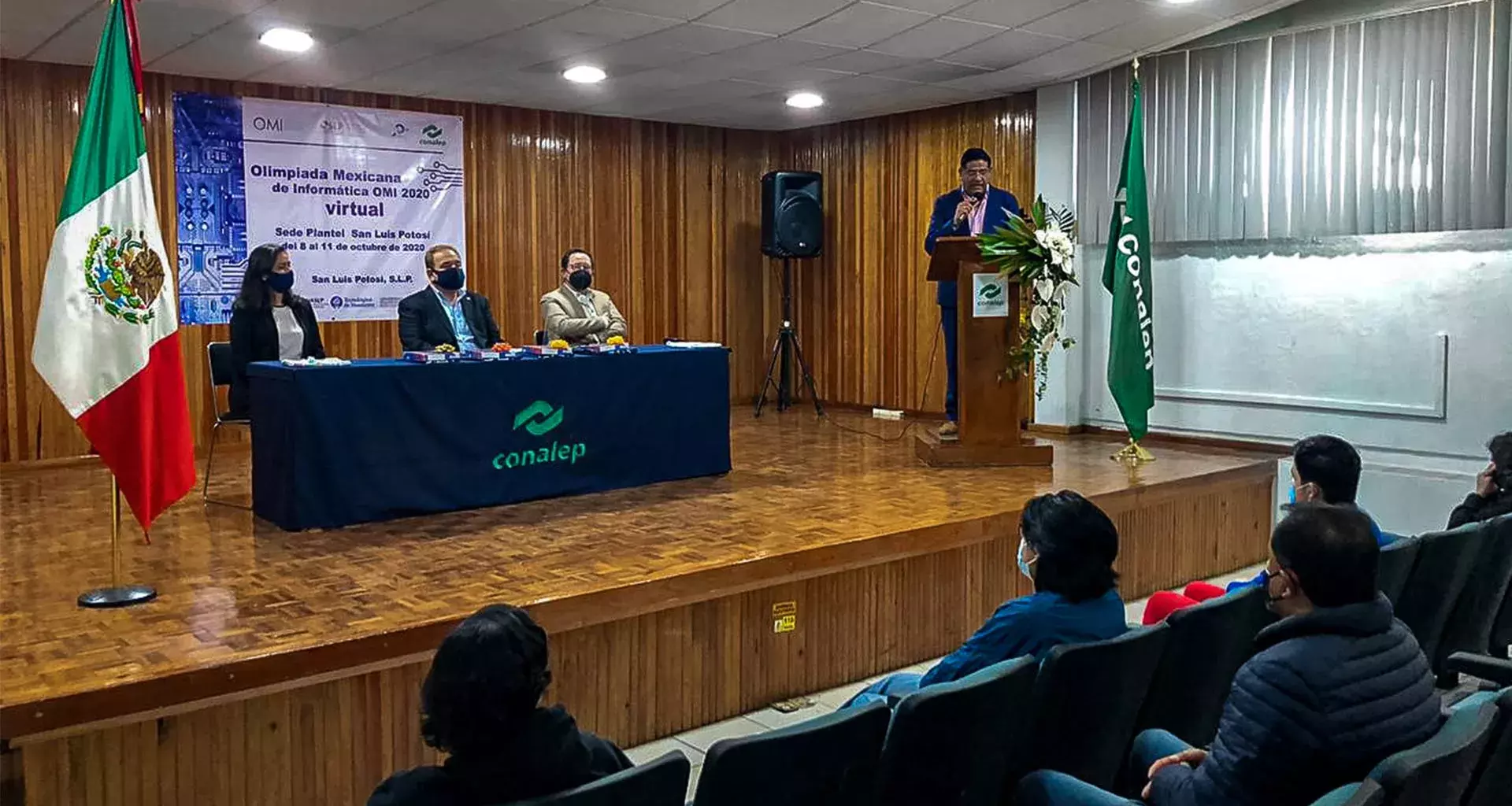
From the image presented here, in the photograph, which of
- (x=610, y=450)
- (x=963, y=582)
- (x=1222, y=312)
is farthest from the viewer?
(x=1222, y=312)

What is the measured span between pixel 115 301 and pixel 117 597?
915mm

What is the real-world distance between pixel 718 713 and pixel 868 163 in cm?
605

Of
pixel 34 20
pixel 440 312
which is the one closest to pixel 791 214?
pixel 440 312

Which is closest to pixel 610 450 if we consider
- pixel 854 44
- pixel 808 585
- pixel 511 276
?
pixel 808 585

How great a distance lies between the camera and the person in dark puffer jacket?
186cm

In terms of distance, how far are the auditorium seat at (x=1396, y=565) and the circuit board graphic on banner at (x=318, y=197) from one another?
646cm

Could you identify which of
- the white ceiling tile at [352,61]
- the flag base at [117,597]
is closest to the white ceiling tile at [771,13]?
the white ceiling tile at [352,61]

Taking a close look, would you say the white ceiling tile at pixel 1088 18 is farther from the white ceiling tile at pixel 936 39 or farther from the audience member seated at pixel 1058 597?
the audience member seated at pixel 1058 597

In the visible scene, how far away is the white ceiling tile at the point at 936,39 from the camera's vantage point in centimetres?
613

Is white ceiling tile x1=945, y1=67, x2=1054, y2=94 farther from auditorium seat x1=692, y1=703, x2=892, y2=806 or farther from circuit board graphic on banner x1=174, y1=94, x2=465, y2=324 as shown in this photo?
auditorium seat x1=692, y1=703, x2=892, y2=806

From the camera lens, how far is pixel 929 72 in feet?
24.2

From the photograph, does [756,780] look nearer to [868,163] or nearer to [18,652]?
[18,652]

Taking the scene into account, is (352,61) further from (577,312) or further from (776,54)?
(776,54)

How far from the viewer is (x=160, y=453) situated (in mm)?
3734
